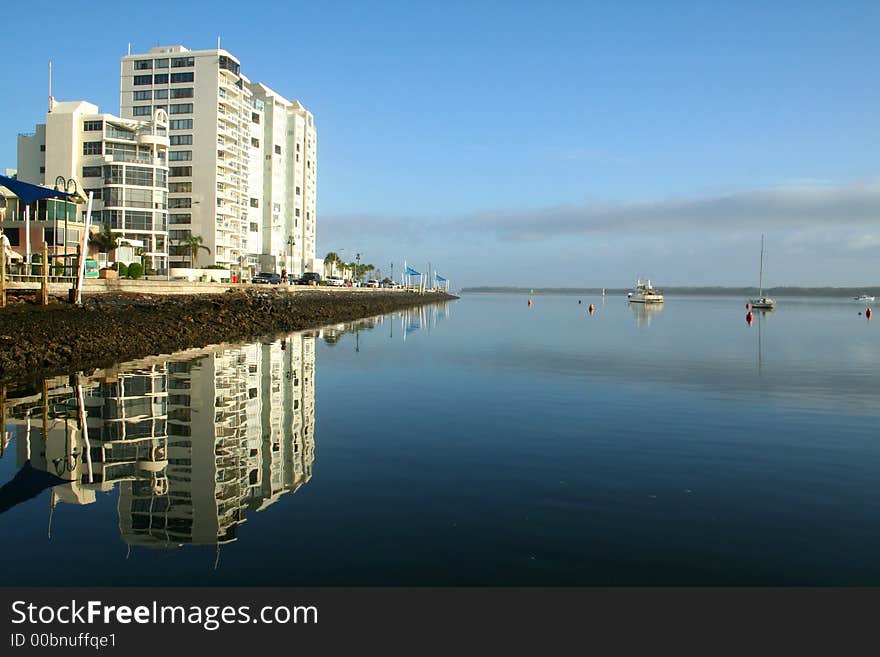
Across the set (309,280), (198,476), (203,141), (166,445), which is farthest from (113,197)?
(198,476)

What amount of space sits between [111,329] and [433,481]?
23507 mm

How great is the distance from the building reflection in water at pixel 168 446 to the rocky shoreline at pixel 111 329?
2.59 meters

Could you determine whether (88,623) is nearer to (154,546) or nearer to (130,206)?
(154,546)

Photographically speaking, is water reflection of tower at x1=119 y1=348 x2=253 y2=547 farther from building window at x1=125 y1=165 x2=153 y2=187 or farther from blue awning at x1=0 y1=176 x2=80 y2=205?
building window at x1=125 y1=165 x2=153 y2=187

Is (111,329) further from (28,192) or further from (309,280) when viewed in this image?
(309,280)

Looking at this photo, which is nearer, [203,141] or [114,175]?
[114,175]

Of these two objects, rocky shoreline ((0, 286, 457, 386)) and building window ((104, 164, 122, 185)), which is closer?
rocky shoreline ((0, 286, 457, 386))

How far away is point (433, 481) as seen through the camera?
12.3m

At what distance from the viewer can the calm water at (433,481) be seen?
8492mm

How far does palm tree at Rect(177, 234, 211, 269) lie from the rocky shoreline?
42.7m

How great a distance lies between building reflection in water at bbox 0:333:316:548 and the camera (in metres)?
10.5

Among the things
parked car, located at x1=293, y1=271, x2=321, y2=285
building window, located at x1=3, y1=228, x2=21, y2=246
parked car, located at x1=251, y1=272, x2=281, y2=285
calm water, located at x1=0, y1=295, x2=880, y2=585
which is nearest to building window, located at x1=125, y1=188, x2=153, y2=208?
parked car, located at x1=251, y1=272, x2=281, y2=285

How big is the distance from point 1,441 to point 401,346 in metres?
28.3

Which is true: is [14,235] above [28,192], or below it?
below
